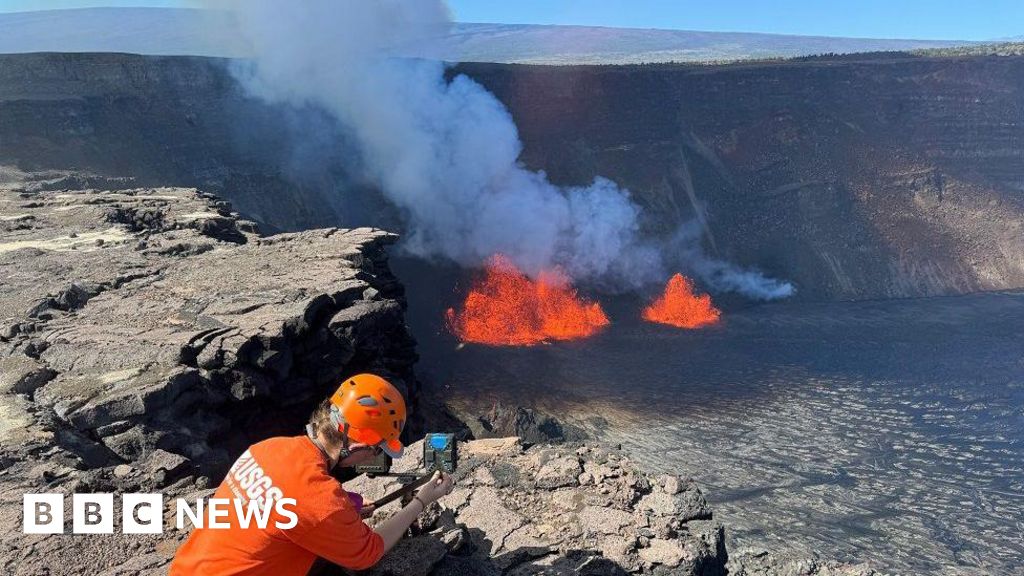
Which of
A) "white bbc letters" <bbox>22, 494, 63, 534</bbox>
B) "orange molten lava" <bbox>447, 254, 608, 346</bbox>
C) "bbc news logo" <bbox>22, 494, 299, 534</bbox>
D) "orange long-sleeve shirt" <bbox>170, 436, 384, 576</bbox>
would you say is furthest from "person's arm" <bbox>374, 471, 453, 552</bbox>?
"orange molten lava" <bbox>447, 254, 608, 346</bbox>

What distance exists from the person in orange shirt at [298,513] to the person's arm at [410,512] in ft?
0.30

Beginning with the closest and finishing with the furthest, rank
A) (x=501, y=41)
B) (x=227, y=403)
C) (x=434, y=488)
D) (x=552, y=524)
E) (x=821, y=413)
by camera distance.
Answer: (x=434, y=488)
(x=552, y=524)
(x=227, y=403)
(x=821, y=413)
(x=501, y=41)

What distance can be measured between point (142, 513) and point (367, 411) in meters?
2.74

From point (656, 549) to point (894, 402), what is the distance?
550 inches

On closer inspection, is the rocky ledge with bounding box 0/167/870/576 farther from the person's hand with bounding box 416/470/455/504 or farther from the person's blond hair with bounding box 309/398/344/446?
the person's blond hair with bounding box 309/398/344/446

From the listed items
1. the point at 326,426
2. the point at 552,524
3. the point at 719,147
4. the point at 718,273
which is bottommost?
the point at 552,524

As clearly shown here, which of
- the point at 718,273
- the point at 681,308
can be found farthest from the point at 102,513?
the point at 718,273

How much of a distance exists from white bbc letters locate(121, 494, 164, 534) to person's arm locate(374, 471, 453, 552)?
7.41 feet

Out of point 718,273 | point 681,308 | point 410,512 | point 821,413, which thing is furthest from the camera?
point 718,273

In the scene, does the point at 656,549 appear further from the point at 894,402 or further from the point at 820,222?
the point at 820,222

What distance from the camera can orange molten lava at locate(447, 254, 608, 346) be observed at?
2080 centimetres

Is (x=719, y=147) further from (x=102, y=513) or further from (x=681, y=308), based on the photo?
(x=102, y=513)

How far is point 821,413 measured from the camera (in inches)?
601

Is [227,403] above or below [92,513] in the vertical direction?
above
